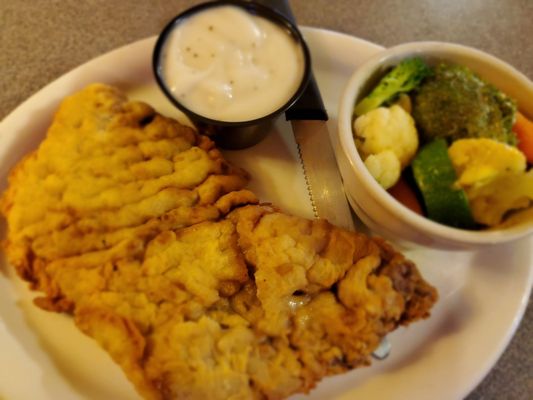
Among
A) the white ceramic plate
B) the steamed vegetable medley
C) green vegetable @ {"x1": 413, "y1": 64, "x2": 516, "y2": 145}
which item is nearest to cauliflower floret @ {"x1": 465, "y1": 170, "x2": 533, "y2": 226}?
the steamed vegetable medley

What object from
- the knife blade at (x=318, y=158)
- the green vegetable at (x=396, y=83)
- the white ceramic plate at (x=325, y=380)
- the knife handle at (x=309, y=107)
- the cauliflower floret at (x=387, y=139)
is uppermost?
the green vegetable at (x=396, y=83)

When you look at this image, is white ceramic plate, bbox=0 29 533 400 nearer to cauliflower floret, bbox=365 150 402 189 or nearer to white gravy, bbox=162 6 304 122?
white gravy, bbox=162 6 304 122

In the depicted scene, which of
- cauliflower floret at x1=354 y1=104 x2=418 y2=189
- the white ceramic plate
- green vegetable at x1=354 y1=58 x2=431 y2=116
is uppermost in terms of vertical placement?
green vegetable at x1=354 y1=58 x2=431 y2=116

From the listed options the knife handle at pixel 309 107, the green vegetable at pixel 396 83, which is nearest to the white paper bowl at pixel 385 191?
the green vegetable at pixel 396 83

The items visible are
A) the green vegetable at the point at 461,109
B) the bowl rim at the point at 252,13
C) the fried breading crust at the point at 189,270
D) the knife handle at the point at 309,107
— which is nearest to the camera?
the fried breading crust at the point at 189,270

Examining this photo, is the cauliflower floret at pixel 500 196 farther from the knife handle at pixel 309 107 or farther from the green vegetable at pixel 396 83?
the knife handle at pixel 309 107

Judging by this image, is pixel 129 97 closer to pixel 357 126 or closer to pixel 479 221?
pixel 357 126

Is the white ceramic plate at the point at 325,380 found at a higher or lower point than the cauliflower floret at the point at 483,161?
lower
